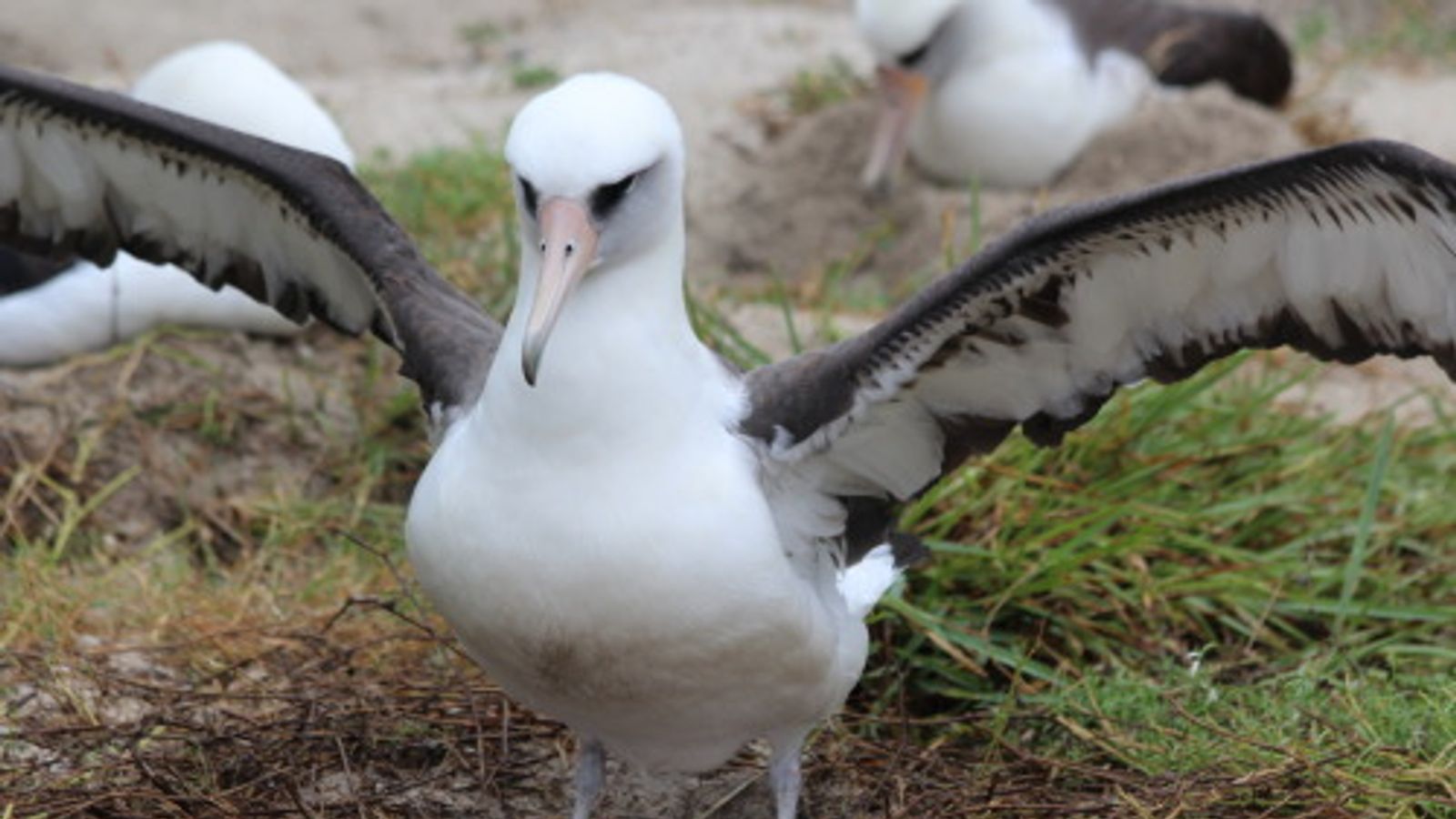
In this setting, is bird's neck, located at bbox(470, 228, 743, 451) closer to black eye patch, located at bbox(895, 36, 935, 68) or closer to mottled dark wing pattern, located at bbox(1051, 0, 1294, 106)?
black eye patch, located at bbox(895, 36, 935, 68)

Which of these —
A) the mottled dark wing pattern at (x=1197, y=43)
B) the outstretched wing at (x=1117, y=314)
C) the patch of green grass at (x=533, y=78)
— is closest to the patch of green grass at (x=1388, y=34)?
the mottled dark wing pattern at (x=1197, y=43)

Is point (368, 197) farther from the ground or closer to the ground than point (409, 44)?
farther from the ground

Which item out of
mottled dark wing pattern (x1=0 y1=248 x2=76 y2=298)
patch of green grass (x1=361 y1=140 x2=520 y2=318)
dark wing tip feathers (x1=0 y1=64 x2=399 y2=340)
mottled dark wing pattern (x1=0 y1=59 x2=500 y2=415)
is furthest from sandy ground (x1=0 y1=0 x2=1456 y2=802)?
dark wing tip feathers (x1=0 y1=64 x2=399 y2=340)

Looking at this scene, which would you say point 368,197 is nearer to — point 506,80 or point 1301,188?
point 1301,188

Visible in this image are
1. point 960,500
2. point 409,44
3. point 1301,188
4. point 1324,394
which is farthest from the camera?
point 409,44

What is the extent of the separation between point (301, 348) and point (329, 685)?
1907mm

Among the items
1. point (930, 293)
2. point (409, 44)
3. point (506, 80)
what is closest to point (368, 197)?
point (930, 293)

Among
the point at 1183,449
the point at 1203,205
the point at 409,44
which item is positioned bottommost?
the point at 409,44

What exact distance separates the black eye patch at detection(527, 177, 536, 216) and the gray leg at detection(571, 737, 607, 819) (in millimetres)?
1035

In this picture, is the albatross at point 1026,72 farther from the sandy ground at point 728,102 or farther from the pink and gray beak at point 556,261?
the pink and gray beak at point 556,261

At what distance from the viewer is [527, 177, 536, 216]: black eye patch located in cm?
355

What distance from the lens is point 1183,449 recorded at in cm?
538

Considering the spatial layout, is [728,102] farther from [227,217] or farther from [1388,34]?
[227,217]

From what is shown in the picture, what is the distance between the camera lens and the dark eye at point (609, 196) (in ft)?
11.6
